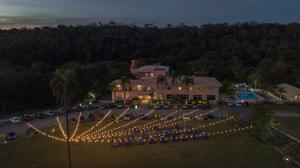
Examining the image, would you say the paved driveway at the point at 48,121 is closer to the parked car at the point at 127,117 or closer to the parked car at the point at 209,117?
the parked car at the point at 209,117

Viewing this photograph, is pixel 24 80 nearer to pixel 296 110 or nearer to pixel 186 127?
pixel 186 127

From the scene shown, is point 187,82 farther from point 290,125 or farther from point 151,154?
point 151,154

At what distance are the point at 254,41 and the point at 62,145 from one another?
6382 centimetres

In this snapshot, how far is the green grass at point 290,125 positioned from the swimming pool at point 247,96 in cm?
1070

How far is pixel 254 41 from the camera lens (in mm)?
87312

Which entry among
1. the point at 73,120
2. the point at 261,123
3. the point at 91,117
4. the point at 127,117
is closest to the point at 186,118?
the point at 127,117

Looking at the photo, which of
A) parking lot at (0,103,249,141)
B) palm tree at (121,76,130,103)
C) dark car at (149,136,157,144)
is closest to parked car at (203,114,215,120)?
parking lot at (0,103,249,141)

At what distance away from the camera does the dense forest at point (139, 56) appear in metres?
55.8

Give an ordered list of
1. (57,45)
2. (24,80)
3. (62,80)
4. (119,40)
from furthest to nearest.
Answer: (119,40) → (57,45) → (24,80) → (62,80)

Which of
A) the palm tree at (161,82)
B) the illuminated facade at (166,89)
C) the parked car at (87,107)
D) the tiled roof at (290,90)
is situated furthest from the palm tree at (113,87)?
the tiled roof at (290,90)

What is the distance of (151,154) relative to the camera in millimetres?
Answer: 29875

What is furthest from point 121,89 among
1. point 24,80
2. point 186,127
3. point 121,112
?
point 186,127

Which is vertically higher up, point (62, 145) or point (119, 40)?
point (119, 40)

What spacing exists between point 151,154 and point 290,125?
17.3 meters
